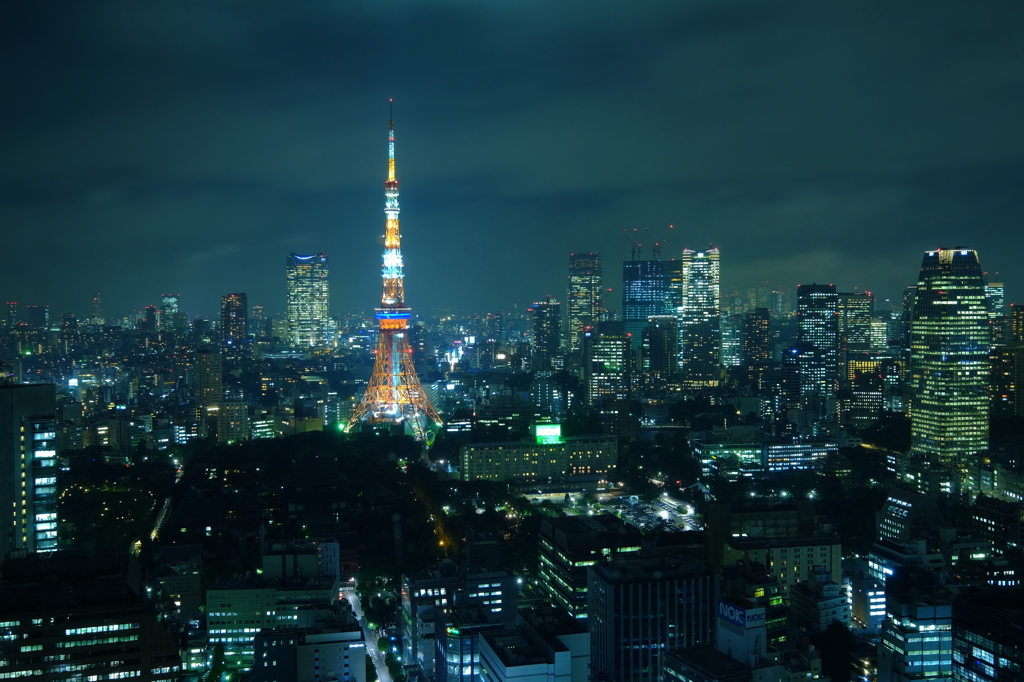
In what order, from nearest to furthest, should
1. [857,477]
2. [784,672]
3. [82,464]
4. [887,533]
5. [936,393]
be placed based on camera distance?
[784,672] → [887,533] → [82,464] → [857,477] → [936,393]

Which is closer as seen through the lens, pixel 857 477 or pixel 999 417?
pixel 857 477

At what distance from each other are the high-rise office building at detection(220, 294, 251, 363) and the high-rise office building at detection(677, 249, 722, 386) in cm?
1411

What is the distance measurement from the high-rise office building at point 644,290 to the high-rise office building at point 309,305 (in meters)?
12.5

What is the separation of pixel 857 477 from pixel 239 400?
1410cm

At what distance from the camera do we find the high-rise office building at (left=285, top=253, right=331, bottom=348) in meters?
32.1

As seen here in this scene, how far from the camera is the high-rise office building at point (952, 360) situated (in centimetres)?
1952

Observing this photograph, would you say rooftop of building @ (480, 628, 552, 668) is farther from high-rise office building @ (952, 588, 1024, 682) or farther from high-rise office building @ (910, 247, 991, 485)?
high-rise office building @ (910, 247, 991, 485)

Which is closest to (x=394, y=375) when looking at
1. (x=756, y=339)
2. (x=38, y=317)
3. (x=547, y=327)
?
(x=38, y=317)

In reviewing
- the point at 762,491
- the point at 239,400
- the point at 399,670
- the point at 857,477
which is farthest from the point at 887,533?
the point at 239,400

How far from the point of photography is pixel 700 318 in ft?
124

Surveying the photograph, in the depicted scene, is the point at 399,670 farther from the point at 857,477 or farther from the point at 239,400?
the point at 239,400

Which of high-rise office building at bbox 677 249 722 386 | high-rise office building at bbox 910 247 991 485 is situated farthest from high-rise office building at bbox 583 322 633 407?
high-rise office building at bbox 910 247 991 485

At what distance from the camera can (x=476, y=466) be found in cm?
1891

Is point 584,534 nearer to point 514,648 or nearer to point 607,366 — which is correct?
point 514,648
